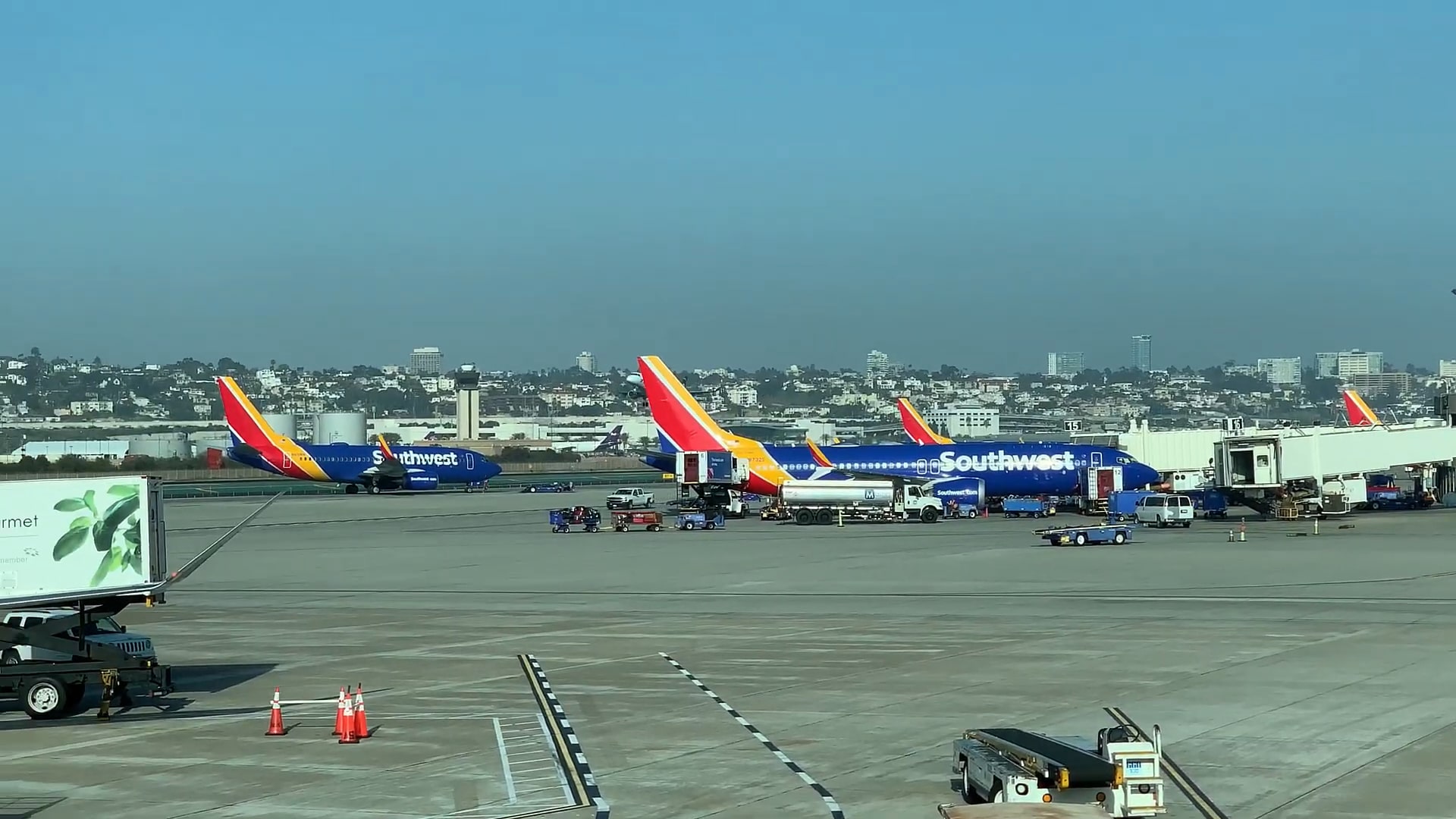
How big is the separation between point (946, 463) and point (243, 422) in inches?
2715

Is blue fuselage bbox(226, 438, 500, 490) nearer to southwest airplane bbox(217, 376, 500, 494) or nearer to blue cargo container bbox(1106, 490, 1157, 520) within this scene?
southwest airplane bbox(217, 376, 500, 494)

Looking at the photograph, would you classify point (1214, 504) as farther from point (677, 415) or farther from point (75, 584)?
point (75, 584)

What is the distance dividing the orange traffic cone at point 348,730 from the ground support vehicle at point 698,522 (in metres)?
59.4

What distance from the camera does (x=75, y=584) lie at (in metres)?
25.6

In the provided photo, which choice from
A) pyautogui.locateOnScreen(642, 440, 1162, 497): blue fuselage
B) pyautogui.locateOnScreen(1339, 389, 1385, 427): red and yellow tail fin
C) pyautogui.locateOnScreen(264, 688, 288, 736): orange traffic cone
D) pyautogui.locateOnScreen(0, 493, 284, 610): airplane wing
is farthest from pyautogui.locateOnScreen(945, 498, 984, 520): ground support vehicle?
pyautogui.locateOnScreen(264, 688, 288, 736): orange traffic cone

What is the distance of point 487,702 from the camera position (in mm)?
25484

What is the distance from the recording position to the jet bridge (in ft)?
265

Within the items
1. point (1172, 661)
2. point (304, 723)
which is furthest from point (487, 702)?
point (1172, 661)

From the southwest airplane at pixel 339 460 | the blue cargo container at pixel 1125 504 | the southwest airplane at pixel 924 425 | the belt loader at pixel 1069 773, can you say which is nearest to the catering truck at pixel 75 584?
the belt loader at pixel 1069 773

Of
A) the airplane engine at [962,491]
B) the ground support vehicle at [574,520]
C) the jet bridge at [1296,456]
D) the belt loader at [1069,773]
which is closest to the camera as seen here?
the belt loader at [1069,773]

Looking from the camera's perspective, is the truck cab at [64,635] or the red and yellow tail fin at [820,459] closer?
the truck cab at [64,635]

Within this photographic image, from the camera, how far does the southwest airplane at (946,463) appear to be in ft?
310

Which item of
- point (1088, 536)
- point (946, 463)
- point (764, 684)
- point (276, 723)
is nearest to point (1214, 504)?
point (946, 463)

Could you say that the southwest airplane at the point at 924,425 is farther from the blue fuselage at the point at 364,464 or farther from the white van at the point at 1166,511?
the white van at the point at 1166,511
